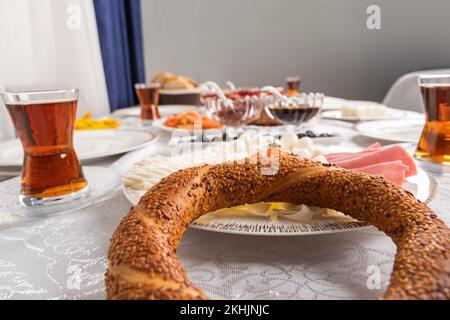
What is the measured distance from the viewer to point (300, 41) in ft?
13.0

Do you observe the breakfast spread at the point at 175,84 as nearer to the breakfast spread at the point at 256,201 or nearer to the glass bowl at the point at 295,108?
the glass bowl at the point at 295,108

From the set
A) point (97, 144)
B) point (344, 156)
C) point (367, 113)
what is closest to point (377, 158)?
point (344, 156)

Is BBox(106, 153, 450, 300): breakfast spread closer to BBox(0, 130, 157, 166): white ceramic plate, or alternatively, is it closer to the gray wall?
BBox(0, 130, 157, 166): white ceramic plate

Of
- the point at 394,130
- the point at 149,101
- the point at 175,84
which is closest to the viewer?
the point at 394,130

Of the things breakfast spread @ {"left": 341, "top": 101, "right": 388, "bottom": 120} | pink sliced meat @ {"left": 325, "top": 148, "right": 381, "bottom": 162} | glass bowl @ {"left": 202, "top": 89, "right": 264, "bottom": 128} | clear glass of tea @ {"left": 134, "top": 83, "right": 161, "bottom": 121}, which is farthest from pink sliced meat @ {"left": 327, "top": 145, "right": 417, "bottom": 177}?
clear glass of tea @ {"left": 134, "top": 83, "right": 161, "bottom": 121}

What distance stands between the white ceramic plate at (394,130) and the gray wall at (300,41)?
2251mm

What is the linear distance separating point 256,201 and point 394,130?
90 centimetres

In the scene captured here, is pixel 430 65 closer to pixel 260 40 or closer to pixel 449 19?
pixel 449 19

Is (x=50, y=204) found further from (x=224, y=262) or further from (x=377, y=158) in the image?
(x=377, y=158)

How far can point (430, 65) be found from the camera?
3.24 m
